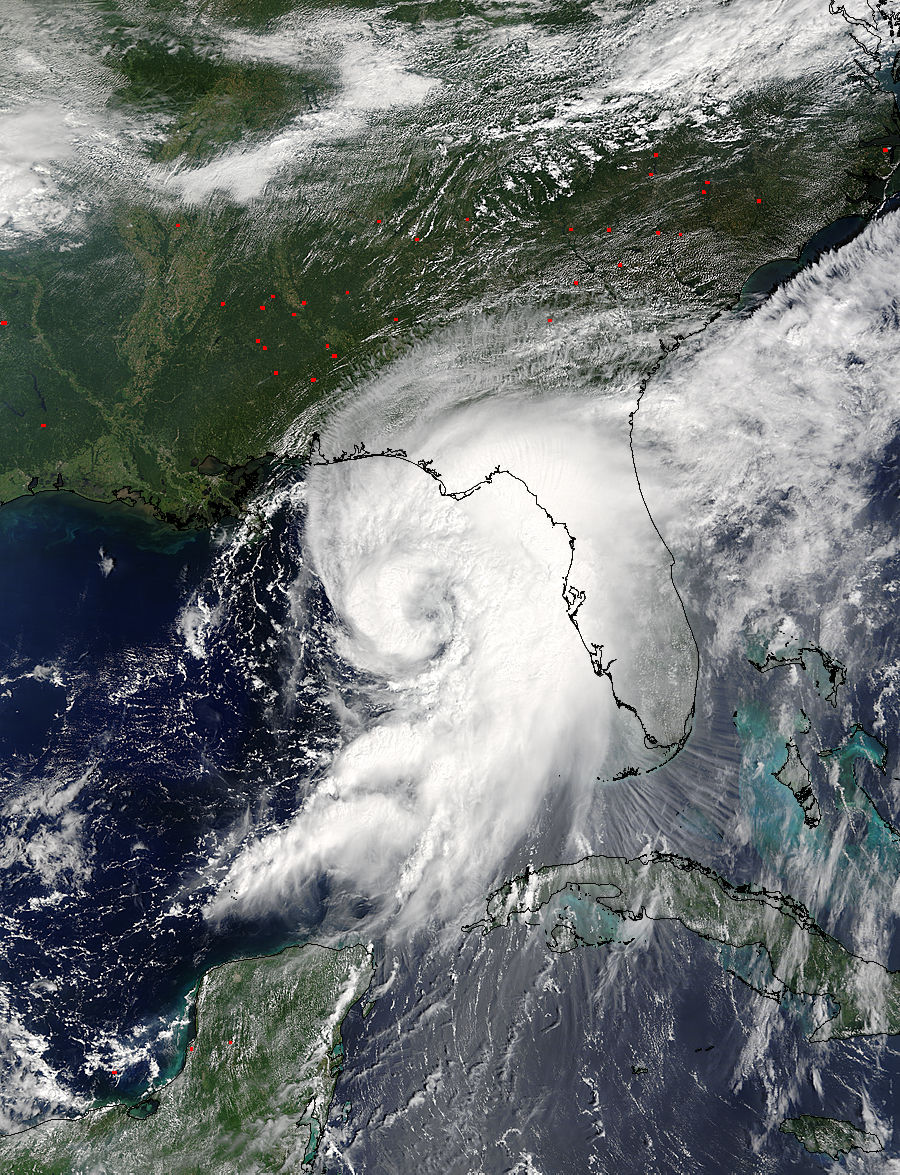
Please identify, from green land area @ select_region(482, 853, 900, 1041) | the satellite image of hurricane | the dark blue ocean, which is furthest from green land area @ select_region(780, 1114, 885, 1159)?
the dark blue ocean

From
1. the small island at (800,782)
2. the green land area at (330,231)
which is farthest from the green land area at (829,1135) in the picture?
the green land area at (330,231)

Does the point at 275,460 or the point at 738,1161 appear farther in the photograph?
the point at 275,460

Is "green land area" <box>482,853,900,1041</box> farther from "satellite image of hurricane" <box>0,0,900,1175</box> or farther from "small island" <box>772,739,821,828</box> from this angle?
"small island" <box>772,739,821,828</box>

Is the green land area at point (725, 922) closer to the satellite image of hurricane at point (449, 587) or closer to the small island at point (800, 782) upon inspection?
the satellite image of hurricane at point (449, 587)

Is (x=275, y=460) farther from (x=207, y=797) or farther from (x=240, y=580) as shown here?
(x=207, y=797)

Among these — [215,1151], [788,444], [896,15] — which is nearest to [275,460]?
[788,444]

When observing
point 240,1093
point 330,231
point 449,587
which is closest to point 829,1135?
point 240,1093
